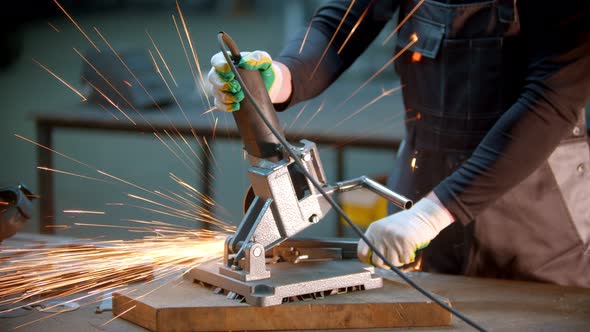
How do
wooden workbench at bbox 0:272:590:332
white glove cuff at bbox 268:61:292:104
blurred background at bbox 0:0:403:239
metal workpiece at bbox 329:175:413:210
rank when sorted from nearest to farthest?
wooden workbench at bbox 0:272:590:332
metal workpiece at bbox 329:175:413:210
white glove cuff at bbox 268:61:292:104
blurred background at bbox 0:0:403:239

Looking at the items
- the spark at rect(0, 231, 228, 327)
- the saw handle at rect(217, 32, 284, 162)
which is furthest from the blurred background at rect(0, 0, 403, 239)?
the saw handle at rect(217, 32, 284, 162)

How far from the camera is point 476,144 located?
2008mm

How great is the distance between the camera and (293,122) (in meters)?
3.65

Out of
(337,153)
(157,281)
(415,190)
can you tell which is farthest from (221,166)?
(157,281)

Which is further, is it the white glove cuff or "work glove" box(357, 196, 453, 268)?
the white glove cuff

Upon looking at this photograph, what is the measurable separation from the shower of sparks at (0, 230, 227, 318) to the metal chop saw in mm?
156

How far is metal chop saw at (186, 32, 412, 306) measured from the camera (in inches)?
61.6

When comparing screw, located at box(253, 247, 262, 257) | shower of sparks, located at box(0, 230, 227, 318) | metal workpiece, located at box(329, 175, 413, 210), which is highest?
metal workpiece, located at box(329, 175, 413, 210)

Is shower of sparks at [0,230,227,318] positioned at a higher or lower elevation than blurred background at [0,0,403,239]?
lower

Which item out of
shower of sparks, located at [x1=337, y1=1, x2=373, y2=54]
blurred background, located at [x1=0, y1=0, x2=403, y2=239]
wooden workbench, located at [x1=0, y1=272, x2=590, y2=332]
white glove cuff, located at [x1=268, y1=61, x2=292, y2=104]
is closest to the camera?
wooden workbench, located at [x1=0, y1=272, x2=590, y2=332]

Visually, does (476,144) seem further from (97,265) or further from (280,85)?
(97,265)

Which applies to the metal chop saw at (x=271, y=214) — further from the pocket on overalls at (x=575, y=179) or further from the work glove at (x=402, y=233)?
the pocket on overalls at (x=575, y=179)

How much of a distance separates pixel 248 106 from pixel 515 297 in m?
0.75

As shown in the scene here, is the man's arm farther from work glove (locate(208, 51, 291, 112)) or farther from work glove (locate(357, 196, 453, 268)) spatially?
work glove (locate(208, 51, 291, 112))
